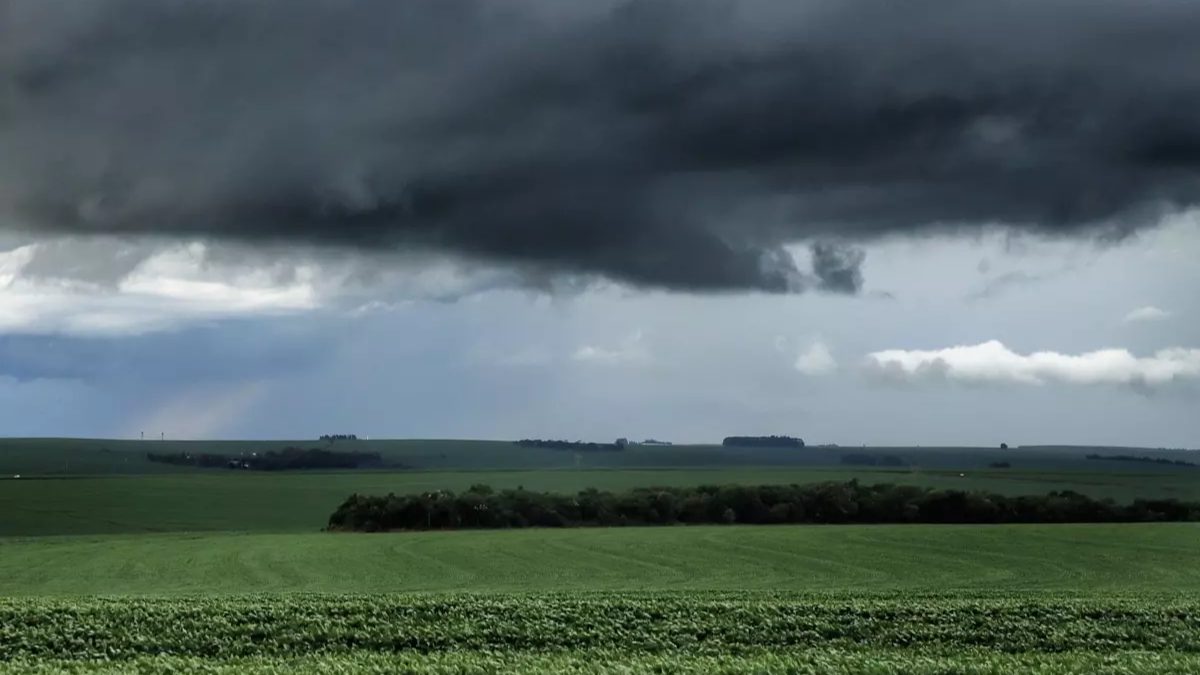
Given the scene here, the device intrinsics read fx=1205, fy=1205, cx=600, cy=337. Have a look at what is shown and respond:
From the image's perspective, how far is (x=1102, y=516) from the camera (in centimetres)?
10831

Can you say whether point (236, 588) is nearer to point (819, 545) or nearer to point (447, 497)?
point (819, 545)

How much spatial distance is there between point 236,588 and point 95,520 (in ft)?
306

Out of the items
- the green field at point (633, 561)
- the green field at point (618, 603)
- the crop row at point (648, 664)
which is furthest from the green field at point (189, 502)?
the crop row at point (648, 664)

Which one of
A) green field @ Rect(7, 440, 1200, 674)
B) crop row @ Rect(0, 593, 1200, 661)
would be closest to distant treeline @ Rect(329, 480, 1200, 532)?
green field @ Rect(7, 440, 1200, 674)

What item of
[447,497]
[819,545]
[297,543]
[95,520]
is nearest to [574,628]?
[819,545]

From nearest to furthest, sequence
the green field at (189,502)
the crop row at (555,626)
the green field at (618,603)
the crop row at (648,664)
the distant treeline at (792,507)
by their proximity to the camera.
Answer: the crop row at (648,664)
the green field at (618,603)
the crop row at (555,626)
the distant treeline at (792,507)
the green field at (189,502)

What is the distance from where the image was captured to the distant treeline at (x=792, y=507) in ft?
348

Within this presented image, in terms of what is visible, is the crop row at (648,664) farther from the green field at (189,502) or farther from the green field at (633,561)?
the green field at (189,502)

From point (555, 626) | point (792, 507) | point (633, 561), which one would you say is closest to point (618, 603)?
point (555, 626)

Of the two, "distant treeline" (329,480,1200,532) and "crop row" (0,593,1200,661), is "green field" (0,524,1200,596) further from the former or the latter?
"crop row" (0,593,1200,661)

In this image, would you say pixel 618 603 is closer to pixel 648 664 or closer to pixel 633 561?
pixel 648 664

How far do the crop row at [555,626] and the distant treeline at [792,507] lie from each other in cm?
6571

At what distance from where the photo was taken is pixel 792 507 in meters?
109

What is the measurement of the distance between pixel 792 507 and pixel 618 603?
72.3m
